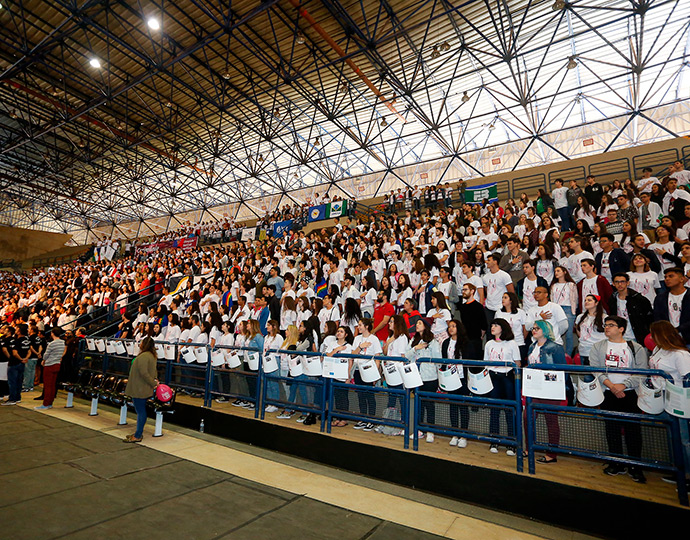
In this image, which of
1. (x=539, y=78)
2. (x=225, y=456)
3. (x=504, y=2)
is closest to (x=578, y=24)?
(x=539, y=78)

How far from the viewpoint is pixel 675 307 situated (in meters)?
4.59

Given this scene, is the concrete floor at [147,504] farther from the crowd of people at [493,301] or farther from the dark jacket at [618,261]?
the dark jacket at [618,261]

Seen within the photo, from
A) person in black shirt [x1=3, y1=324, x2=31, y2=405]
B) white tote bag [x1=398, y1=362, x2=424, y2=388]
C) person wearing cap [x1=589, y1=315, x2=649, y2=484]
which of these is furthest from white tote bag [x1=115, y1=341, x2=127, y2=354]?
person wearing cap [x1=589, y1=315, x2=649, y2=484]

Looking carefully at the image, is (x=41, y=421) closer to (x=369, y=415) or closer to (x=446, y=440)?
(x=369, y=415)

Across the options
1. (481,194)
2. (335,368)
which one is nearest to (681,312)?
(335,368)

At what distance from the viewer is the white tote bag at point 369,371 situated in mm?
5125

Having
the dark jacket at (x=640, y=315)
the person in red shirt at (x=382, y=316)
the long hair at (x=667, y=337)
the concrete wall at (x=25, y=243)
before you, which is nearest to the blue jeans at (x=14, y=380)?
the person in red shirt at (x=382, y=316)

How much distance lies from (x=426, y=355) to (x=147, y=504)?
3.90 m

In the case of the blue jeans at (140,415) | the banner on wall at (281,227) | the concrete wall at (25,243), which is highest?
the concrete wall at (25,243)

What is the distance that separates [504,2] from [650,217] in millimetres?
9363

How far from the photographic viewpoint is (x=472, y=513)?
3.83 metres

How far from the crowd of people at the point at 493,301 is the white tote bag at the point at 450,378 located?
0.27 m

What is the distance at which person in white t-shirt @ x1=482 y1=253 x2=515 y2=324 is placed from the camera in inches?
260

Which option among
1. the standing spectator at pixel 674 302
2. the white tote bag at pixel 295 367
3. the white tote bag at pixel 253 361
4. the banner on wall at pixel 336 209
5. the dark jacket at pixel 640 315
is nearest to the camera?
the standing spectator at pixel 674 302
